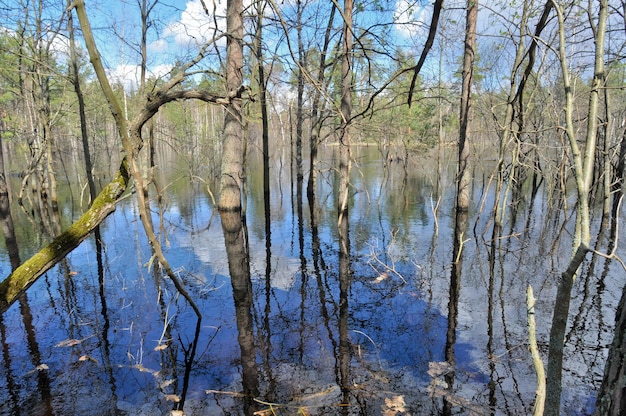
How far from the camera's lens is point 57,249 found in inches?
120

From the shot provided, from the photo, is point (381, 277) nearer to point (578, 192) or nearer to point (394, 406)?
point (394, 406)

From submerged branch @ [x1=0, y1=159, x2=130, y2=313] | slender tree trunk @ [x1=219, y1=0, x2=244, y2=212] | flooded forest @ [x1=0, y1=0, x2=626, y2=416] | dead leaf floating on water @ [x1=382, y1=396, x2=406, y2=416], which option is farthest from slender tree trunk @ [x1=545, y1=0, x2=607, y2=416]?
slender tree trunk @ [x1=219, y1=0, x2=244, y2=212]

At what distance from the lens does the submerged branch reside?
9.30ft

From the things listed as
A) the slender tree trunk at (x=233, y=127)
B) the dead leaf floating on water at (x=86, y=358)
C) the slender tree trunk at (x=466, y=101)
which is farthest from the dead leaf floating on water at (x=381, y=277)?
the dead leaf floating on water at (x=86, y=358)

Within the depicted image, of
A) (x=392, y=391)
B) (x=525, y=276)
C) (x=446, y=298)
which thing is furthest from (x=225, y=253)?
(x=525, y=276)

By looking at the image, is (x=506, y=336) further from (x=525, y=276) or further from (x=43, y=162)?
(x=43, y=162)

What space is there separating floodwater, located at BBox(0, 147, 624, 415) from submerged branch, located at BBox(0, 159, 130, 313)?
6.34 ft

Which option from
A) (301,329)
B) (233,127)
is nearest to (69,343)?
(301,329)

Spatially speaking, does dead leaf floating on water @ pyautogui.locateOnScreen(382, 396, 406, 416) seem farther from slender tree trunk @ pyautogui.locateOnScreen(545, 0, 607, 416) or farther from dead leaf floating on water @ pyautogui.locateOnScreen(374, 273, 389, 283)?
dead leaf floating on water @ pyautogui.locateOnScreen(374, 273, 389, 283)

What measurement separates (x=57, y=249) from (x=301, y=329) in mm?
3678

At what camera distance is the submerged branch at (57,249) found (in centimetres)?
283

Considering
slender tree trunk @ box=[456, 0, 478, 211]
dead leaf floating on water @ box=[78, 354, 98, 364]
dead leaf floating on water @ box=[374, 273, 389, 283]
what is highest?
slender tree trunk @ box=[456, 0, 478, 211]

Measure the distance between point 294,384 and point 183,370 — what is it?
1.52 metres

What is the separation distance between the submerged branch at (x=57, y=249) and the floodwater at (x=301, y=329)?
1933 mm
